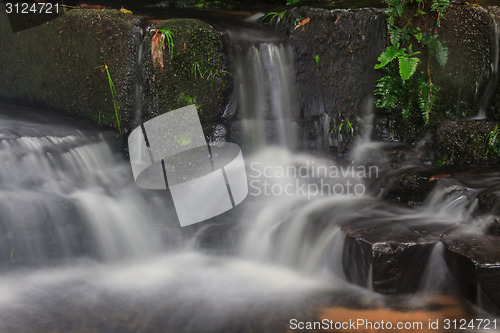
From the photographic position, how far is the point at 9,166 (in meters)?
4.60

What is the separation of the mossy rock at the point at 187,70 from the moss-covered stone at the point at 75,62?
0.24 metres

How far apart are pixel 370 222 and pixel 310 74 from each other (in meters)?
2.75

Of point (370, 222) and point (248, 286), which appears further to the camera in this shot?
point (370, 222)

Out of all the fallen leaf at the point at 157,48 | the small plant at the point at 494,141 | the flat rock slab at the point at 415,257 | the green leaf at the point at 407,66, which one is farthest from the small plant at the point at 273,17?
the flat rock slab at the point at 415,257

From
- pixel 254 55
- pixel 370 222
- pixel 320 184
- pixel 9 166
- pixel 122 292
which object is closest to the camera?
pixel 122 292

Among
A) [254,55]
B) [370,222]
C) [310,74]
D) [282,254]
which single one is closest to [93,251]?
[282,254]

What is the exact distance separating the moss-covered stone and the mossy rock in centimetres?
24

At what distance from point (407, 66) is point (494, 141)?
4.41ft

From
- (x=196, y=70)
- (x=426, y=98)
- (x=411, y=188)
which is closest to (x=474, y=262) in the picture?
(x=411, y=188)

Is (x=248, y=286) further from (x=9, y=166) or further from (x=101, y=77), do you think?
(x=101, y=77)

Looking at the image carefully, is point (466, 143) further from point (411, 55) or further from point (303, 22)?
point (303, 22)

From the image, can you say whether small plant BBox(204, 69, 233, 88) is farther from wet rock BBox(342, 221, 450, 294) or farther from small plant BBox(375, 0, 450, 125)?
wet rock BBox(342, 221, 450, 294)

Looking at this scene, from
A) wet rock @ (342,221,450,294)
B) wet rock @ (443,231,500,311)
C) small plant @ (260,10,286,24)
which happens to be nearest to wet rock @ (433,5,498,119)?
small plant @ (260,10,286,24)

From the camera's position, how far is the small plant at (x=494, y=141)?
521cm
